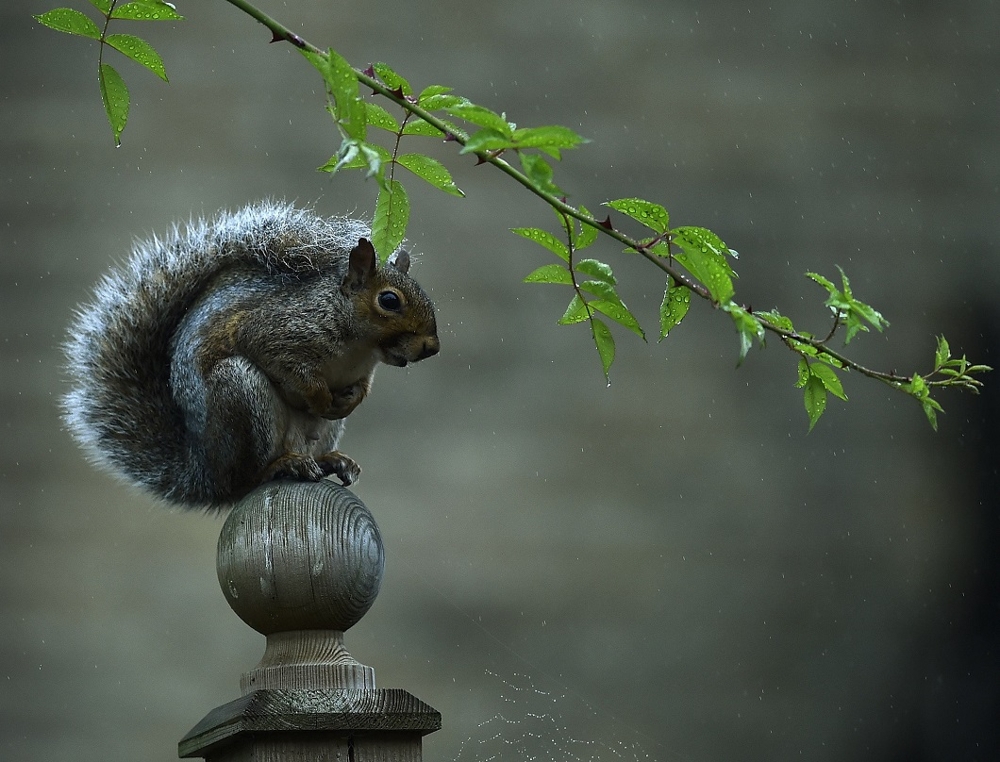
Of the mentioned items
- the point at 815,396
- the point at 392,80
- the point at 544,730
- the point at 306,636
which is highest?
the point at 544,730

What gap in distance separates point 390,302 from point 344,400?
0.09 meters

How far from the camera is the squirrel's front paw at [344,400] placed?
2.85 feet

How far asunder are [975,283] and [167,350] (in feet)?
9.38

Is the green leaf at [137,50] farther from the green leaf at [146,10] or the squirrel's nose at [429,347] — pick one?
the squirrel's nose at [429,347]

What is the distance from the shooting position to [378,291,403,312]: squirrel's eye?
2.72 ft

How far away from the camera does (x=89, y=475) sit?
9.62ft

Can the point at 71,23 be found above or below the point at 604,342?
above

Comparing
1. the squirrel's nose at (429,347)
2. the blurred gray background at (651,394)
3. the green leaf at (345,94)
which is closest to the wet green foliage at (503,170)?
the green leaf at (345,94)

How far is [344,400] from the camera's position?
2.88ft

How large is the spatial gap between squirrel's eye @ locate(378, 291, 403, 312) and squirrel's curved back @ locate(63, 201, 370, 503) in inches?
2.6

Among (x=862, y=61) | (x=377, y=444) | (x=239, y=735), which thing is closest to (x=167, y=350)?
(x=239, y=735)

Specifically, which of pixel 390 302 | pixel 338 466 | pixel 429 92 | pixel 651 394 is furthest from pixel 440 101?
pixel 651 394

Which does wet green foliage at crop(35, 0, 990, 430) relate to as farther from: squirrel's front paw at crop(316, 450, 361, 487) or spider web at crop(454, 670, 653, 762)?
spider web at crop(454, 670, 653, 762)

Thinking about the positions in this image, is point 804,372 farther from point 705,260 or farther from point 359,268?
point 359,268
